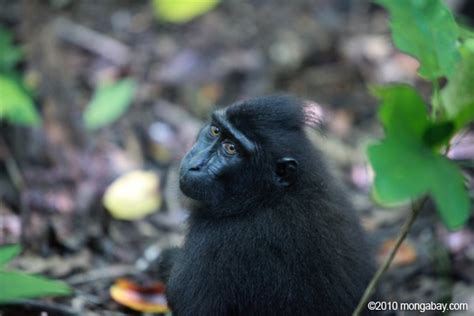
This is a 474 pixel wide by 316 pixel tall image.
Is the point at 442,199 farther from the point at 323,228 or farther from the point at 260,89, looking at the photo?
the point at 260,89

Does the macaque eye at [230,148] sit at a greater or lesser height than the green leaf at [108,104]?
lesser

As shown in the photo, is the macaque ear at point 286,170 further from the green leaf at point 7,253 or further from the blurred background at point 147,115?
the green leaf at point 7,253

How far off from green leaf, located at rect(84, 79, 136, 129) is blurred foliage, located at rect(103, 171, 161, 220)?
2.02 feet

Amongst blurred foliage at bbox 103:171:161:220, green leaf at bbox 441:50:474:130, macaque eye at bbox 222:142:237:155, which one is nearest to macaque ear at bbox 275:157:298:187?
macaque eye at bbox 222:142:237:155

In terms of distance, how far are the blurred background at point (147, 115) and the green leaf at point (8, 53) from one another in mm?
20

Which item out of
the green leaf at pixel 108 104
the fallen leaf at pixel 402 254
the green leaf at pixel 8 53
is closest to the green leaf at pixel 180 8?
the green leaf at pixel 108 104

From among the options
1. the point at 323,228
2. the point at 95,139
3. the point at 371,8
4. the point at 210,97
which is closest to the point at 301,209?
the point at 323,228

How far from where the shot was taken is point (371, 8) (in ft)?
34.6

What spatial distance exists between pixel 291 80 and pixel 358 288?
529 cm

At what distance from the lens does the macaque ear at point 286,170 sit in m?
4.38

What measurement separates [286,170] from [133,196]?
8.36 ft

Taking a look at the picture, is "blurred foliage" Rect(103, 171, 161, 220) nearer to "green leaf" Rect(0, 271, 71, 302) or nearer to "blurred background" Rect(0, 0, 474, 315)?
"blurred background" Rect(0, 0, 474, 315)

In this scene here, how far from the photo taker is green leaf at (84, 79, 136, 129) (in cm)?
682

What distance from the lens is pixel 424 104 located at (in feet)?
10.7
